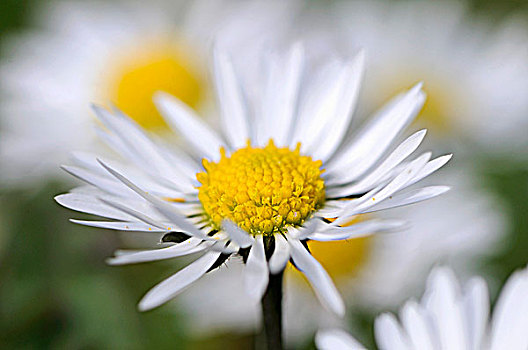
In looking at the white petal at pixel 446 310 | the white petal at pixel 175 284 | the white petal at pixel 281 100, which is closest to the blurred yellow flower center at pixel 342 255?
the white petal at pixel 281 100

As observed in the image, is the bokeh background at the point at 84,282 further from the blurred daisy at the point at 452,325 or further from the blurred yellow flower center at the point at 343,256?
the blurred daisy at the point at 452,325

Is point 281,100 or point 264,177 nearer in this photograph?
point 264,177

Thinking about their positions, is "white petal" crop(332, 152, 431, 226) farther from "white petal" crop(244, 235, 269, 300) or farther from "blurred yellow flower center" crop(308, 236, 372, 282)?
"blurred yellow flower center" crop(308, 236, 372, 282)

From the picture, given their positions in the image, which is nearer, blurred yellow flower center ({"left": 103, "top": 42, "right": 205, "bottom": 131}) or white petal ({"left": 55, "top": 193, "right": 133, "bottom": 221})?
white petal ({"left": 55, "top": 193, "right": 133, "bottom": 221})

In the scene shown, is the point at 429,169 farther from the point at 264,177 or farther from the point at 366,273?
the point at 366,273

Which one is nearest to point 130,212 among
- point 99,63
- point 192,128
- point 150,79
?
point 192,128

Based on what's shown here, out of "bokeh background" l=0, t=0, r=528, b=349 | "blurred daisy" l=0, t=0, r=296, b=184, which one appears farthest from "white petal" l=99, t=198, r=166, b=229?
"blurred daisy" l=0, t=0, r=296, b=184

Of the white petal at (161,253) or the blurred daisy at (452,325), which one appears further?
the blurred daisy at (452,325)
